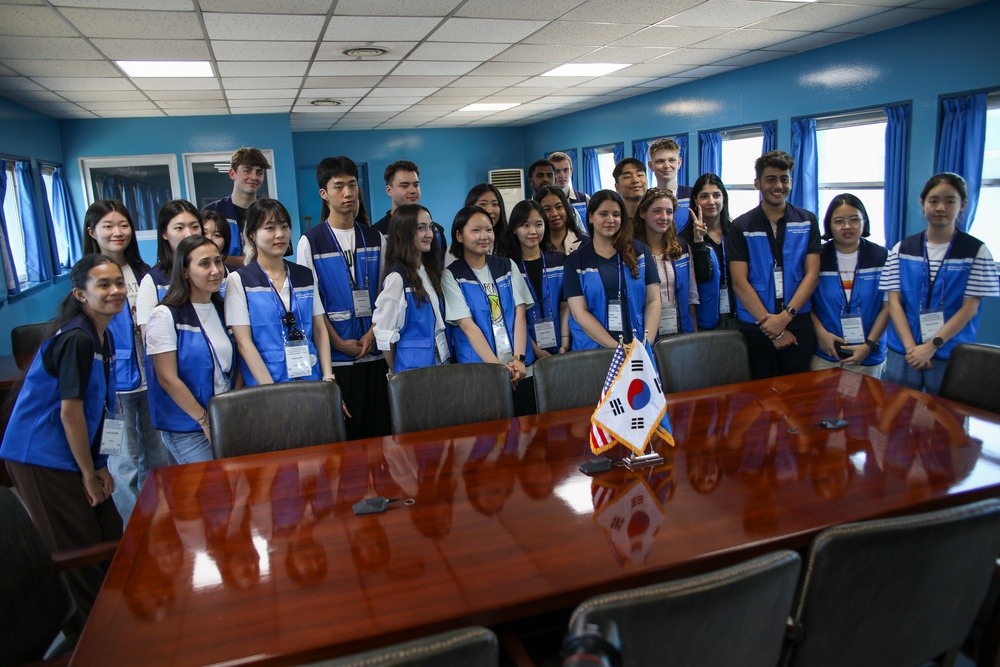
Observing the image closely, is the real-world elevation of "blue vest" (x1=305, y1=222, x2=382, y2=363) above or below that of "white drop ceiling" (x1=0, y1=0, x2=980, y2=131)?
below

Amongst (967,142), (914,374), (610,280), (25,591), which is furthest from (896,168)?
(25,591)

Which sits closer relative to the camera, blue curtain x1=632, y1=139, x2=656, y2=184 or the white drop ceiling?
the white drop ceiling

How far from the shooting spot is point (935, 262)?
11.7 feet

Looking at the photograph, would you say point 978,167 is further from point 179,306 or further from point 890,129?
point 179,306

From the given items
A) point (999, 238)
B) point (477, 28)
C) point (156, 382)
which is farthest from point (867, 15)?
point (156, 382)

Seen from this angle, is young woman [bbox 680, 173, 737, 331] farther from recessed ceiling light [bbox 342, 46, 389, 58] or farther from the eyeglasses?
recessed ceiling light [bbox 342, 46, 389, 58]

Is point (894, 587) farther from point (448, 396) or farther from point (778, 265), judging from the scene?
point (778, 265)

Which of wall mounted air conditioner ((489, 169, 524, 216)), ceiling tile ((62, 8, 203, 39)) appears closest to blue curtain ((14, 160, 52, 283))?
ceiling tile ((62, 8, 203, 39))

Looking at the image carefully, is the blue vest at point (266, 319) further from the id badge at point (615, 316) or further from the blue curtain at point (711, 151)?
the blue curtain at point (711, 151)

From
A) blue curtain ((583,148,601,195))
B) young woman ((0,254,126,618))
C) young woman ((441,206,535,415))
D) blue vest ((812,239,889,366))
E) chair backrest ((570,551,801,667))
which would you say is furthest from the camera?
blue curtain ((583,148,601,195))

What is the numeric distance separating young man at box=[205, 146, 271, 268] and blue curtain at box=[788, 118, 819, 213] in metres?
4.92

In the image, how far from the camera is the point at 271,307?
3.11 metres

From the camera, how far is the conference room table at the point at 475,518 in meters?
1.32

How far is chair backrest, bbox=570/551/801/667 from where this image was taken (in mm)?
1091
